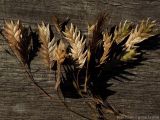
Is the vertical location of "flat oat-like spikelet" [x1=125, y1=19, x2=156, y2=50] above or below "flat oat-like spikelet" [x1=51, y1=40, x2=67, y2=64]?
above

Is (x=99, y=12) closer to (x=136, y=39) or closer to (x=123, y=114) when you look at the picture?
(x=136, y=39)

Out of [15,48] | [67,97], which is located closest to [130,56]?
[67,97]

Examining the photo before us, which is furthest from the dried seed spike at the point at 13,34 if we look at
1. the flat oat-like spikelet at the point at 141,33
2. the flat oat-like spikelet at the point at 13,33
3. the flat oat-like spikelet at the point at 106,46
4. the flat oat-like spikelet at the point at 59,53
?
the flat oat-like spikelet at the point at 141,33

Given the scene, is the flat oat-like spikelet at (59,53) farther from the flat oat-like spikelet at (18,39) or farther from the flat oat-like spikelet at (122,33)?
the flat oat-like spikelet at (122,33)

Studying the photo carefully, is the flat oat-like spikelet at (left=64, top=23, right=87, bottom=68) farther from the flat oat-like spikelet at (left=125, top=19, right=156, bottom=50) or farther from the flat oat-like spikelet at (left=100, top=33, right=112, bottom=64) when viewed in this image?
the flat oat-like spikelet at (left=125, top=19, right=156, bottom=50)

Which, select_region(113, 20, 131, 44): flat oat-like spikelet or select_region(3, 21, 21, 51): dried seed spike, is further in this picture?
select_region(113, 20, 131, 44): flat oat-like spikelet

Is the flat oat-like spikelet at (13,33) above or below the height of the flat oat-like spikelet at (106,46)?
above

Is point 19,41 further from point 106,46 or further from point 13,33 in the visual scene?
point 106,46

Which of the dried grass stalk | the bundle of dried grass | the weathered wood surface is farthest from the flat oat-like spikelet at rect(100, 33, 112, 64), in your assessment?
the dried grass stalk
